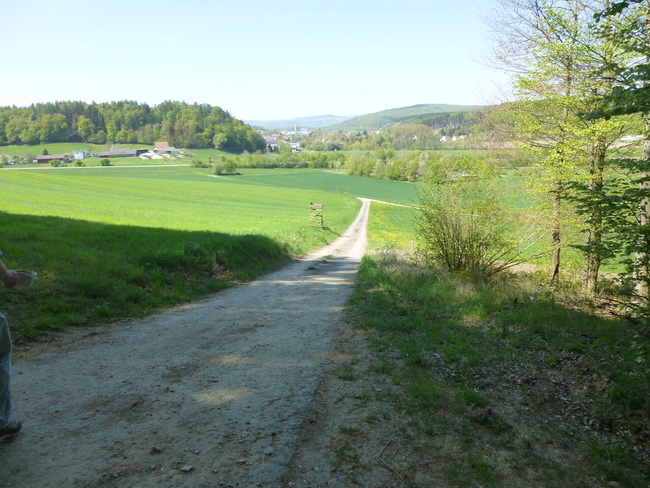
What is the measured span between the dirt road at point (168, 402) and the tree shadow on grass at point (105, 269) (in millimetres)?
1174

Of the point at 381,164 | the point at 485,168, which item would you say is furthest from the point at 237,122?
the point at 485,168

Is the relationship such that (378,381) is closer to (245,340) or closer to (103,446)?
(245,340)

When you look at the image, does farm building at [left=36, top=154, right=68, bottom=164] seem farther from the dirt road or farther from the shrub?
the dirt road

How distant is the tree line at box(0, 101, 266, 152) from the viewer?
120 meters

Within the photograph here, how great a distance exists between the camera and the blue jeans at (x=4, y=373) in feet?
12.8

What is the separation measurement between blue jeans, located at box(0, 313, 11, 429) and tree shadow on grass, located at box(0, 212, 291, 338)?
3697mm

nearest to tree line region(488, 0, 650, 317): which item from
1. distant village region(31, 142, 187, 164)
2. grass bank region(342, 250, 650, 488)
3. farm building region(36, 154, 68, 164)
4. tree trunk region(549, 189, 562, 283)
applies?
tree trunk region(549, 189, 562, 283)

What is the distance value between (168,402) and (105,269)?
22.7ft

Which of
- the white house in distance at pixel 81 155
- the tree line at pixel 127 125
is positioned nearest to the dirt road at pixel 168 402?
the white house in distance at pixel 81 155

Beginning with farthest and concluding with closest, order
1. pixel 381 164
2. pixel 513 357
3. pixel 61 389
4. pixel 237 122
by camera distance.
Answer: pixel 237 122
pixel 381 164
pixel 513 357
pixel 61 389

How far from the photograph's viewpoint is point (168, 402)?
494 cm

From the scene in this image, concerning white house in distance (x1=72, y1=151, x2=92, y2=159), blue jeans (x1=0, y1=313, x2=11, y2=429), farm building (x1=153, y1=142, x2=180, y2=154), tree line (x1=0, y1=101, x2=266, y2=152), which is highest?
tree line (x1=0, y1=101, x2=266, y2=152)

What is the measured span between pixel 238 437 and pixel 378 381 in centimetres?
229

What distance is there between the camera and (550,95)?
47.0 ft
